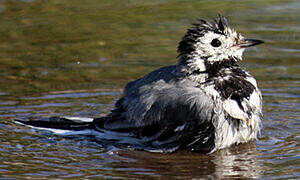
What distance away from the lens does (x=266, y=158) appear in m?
6.55

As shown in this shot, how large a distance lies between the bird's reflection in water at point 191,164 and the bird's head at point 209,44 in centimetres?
104

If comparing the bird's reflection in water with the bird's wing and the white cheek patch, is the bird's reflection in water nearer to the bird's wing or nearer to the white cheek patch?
the bird's wing

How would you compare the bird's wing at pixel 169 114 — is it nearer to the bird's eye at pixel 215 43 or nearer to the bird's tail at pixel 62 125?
the bird's eye at pixel 215 43

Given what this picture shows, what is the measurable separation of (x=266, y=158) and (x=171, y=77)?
1.44m

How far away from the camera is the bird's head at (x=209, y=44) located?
7055mm

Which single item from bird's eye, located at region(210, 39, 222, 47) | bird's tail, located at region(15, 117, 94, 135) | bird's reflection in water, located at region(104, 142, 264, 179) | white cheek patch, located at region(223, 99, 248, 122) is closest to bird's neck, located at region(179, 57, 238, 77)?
bird's eye, located at region(210, 39, 222, 47)

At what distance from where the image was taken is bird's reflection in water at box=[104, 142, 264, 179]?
20.4 ft

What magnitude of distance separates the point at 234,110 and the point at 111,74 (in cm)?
338

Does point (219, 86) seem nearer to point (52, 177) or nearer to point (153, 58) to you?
point (52, 177)

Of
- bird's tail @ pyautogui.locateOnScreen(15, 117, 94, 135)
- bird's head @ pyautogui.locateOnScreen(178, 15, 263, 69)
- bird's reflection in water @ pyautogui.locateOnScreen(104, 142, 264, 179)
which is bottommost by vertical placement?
bird's reflection in water @ pyautogui.locateOnScreen(104, 142, 264, 179)

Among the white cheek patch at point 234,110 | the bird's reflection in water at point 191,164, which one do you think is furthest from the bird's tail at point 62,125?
the white cheek patch at point 234,110

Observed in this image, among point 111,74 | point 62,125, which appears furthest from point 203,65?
point 111,74

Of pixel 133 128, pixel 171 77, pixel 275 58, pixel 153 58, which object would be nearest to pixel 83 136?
pixel 133 128

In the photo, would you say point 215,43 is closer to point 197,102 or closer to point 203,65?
point 203,65
